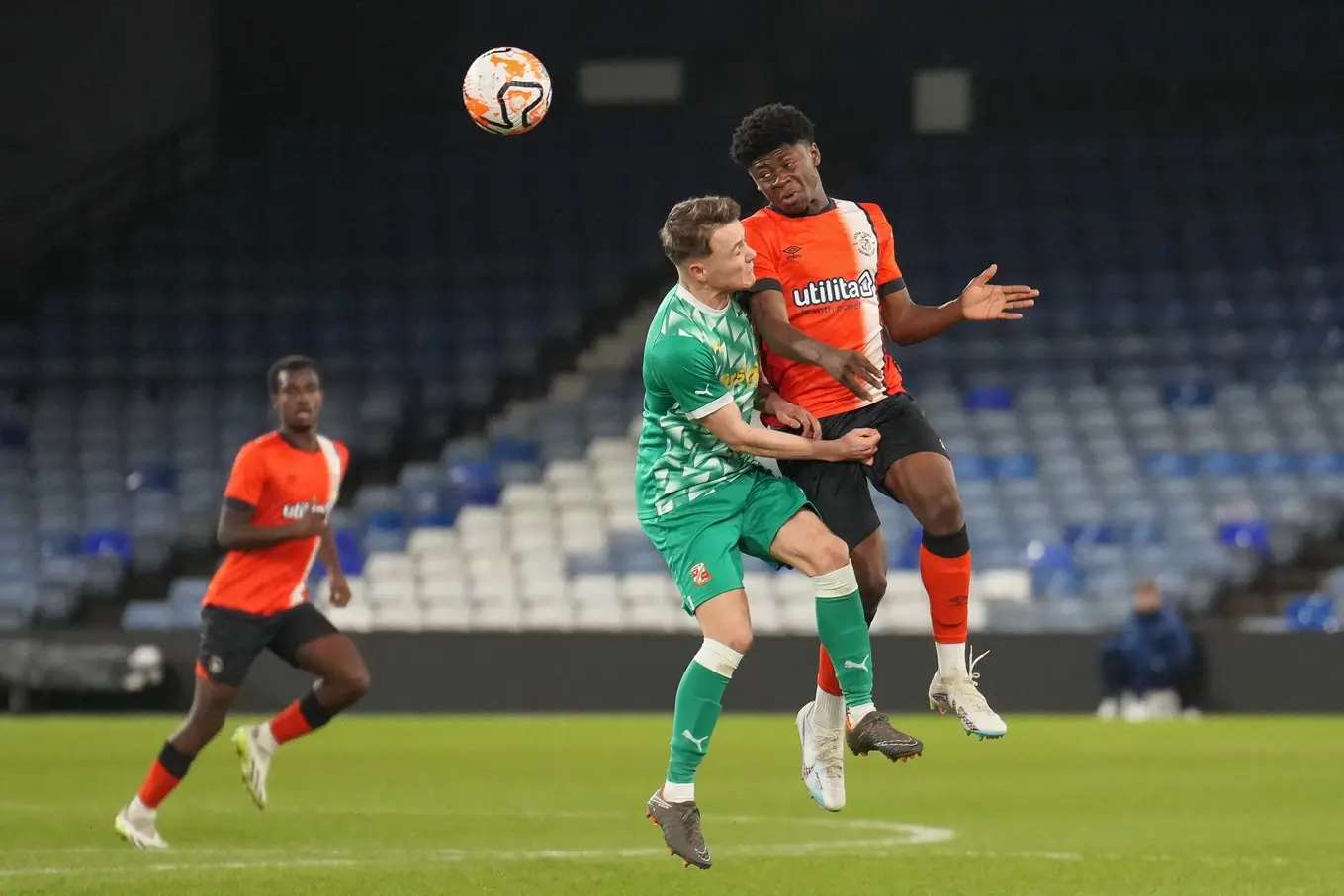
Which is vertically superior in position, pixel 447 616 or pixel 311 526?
pixel 311 526

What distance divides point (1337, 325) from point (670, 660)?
27.7 ft

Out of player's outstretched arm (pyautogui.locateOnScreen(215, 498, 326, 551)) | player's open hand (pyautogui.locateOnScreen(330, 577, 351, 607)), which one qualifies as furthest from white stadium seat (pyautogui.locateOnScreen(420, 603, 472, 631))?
player's outstretched arm (pyautogui.locateOnScreen(215, 498, 326, 551))

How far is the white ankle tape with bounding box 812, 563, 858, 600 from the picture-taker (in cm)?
700

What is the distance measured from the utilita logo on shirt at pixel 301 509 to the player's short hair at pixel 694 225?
13.5ft

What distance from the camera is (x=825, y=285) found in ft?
23.8

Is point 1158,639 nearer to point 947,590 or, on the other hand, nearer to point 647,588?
point 647,588

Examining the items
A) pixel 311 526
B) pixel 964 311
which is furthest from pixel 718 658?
pixel 311 526

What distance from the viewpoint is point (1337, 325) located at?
22.1m

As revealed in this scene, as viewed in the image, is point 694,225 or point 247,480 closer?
point 694,225

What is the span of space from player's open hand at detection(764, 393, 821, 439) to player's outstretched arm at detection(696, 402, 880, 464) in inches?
2.0

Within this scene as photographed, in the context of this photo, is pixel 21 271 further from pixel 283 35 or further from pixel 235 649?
pixel 235 649

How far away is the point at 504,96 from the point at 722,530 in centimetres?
181

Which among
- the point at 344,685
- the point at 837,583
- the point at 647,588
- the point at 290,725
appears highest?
the point at 837,583

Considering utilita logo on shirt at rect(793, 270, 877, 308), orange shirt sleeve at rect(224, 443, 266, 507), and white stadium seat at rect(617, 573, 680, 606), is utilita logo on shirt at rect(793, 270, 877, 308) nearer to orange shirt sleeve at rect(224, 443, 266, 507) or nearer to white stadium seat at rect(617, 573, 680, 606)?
orange shirt sleeve at rect(224, 443, 266, 507)
